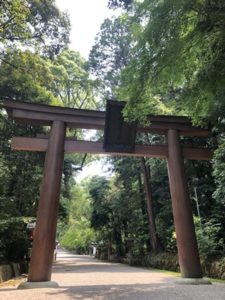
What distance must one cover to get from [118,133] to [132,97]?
402 cm

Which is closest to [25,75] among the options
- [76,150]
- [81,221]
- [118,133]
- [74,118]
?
[74,118]

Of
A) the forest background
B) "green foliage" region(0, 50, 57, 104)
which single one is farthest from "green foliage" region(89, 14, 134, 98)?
"green foliage" region(0, 50, 57, 104)

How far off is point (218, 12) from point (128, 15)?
2.42m

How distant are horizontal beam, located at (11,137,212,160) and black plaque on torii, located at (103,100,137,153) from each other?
0.72 feet

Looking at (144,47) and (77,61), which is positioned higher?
(77,61)

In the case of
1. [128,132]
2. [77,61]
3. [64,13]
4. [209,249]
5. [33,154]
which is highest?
[77,61]

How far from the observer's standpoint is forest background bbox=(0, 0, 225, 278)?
6.18m

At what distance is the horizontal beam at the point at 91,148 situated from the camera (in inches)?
416

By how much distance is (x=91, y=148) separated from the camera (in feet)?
36.2

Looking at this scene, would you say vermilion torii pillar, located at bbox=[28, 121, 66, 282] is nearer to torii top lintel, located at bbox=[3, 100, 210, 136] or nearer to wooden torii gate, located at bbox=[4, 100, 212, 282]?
wooden torii gate, located at bbox=[4, 100, 212, 282]

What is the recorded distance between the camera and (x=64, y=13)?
1365cm

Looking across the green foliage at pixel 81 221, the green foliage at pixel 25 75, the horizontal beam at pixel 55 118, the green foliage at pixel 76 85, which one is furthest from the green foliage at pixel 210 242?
the green foliage at pixel 81 221

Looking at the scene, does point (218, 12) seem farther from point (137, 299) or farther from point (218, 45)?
point (137, 299)

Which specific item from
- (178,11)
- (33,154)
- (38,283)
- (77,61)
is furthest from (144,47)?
(77,61)
